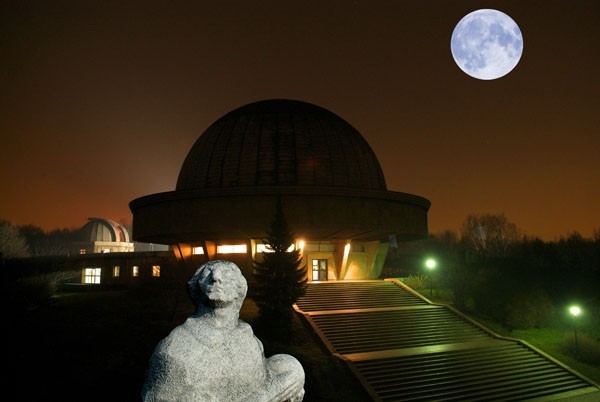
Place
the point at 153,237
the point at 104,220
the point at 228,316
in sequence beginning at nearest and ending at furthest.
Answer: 1. the point at 228,316
2. the point at 153,237
3. the point at 104,220

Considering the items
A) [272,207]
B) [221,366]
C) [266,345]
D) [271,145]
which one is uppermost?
[271,145]

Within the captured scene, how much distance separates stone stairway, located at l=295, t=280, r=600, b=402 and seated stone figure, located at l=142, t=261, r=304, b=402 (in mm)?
14263

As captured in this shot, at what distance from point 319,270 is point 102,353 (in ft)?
77.9

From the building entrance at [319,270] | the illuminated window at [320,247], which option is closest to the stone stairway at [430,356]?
the building entrance at [319,270]

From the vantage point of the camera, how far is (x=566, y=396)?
17.8m

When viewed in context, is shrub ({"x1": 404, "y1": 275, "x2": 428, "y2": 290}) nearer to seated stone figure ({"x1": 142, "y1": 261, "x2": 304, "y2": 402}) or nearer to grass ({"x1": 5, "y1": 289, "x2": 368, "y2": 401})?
grass ({"x1": 5, "y1": 289, "x2": 368, "y2": 401})

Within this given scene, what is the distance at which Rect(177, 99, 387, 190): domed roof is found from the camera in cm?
3516

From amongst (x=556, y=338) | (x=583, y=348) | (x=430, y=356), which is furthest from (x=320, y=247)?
(x=583, y=348)

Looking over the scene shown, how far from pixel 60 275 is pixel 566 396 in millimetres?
29374

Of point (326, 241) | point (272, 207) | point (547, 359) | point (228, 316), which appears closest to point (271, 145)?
point (272, 207)

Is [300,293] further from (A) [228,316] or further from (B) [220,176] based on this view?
(A) [228,316]

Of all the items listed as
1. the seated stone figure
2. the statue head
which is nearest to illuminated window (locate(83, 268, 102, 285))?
the statue head

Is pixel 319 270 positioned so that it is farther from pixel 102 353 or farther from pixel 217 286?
pixel 217 286

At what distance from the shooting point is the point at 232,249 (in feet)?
121
